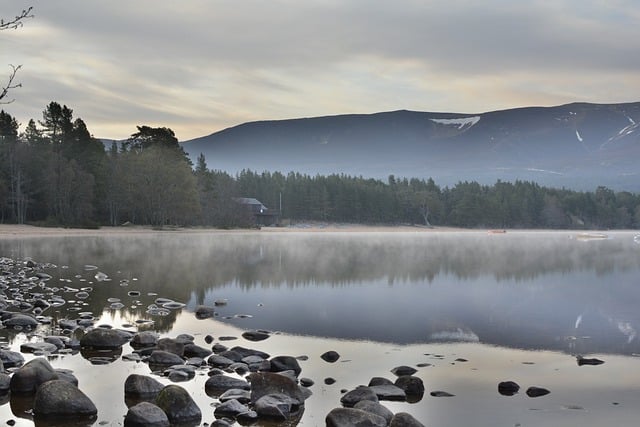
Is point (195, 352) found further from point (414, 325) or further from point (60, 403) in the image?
point (414, 325)

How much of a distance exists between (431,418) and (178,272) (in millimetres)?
30245

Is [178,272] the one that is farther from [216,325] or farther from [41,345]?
[41,345]

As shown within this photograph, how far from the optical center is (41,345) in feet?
56.3

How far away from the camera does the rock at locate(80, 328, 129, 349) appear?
17.7 metres

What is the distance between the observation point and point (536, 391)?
14.3 metres

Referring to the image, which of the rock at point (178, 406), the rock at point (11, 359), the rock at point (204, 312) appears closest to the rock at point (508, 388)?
the rock at point (178, 406)

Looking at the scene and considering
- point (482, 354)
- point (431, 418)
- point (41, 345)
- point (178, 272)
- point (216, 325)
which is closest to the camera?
point (431, 418)

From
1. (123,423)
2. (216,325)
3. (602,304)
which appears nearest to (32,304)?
(216,325)

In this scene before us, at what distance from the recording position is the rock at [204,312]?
24219 mm

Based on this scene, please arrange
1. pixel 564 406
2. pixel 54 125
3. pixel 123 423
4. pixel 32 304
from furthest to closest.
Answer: pixel 54 125 → pixel 32 304 → pixel 564 406 → pixel 123 423

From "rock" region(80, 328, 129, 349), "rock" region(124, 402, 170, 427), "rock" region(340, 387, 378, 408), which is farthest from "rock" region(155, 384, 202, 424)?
"rock" region(80, 328, 129, 349)

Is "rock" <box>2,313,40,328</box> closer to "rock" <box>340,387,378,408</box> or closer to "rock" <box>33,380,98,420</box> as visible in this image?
"rock" <box>33,380,98,420</box>

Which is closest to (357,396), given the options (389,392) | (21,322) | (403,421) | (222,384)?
(389,392)

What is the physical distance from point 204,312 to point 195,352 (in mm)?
7810
